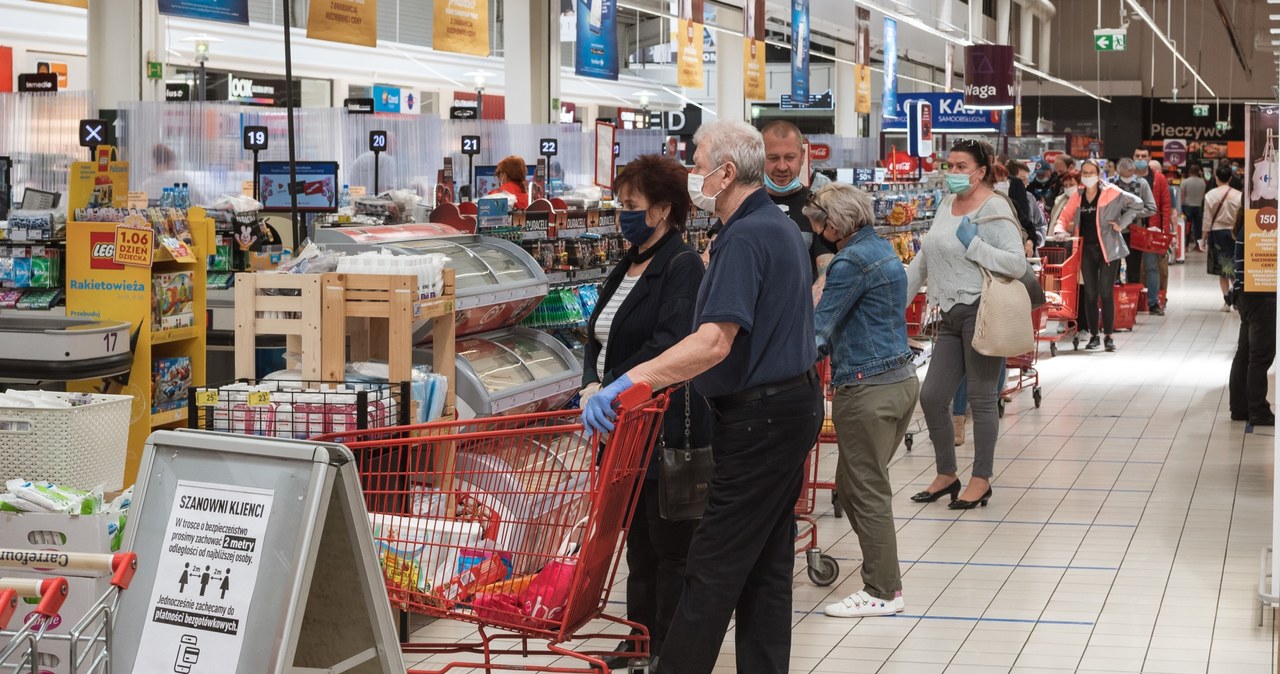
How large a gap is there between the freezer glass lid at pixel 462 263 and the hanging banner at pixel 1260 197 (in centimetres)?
381

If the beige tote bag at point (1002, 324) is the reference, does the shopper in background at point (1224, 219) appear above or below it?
above

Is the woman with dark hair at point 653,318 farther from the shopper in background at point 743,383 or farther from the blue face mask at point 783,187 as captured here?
the blue face mask at point 783,187

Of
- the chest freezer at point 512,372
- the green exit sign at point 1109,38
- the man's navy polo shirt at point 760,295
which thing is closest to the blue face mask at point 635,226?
the man's navy polo shirt at point 760,295

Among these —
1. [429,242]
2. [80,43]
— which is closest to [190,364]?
[429,242]

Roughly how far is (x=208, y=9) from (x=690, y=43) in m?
8.21

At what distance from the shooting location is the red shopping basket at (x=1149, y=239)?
15.6m

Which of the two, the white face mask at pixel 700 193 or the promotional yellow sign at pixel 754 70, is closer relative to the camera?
the white face mask at pixel 700 193

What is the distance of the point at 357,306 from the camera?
4.99 metres

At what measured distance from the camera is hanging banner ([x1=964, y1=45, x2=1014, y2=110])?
907 inches

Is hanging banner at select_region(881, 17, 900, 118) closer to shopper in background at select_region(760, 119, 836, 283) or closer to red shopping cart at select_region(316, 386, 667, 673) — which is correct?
shopper in background at select_region(760, 119, 836, 283)

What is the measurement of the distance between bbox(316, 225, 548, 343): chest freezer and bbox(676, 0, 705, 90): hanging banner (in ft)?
34.5

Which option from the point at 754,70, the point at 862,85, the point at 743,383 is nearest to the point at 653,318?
the point at 743,383

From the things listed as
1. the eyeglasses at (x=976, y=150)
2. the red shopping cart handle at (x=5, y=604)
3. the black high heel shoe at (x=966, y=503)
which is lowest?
the black high heel shoe at (x=966, y=503)

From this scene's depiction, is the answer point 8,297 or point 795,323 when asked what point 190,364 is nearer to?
point 8,297
